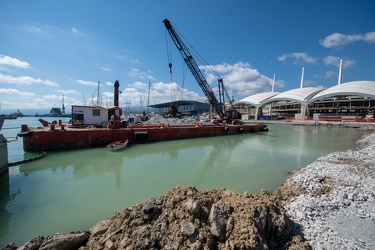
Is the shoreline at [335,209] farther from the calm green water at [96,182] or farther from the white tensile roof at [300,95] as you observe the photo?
the white tensile roof at [300,95]

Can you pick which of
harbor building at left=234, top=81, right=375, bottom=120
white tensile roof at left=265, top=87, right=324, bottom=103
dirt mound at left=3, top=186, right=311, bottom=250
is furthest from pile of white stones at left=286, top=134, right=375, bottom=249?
white tensile roof at left=265, top=87, right=324, bottom=103

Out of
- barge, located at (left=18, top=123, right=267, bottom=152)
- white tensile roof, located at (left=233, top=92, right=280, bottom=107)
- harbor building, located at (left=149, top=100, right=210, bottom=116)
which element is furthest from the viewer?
harbor building, located at (left=149, top=100, right=210, bottom=116)

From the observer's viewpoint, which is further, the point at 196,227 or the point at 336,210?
the point at 336,210

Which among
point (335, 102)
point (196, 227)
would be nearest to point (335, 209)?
point (196, 227)

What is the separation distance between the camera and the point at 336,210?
4.17 m

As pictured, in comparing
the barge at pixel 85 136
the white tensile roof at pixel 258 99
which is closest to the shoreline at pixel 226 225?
the barge at pixel 85 136

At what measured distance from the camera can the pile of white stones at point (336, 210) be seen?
3248 millimetres

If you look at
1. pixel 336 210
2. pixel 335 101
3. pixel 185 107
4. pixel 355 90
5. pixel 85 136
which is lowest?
pixel 336 210

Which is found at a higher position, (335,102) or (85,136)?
(335,102)

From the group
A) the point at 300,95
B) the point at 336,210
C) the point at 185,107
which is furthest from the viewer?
the point at 185,107

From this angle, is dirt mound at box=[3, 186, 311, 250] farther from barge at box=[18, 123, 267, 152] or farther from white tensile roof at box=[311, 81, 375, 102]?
white tensile roof at box=[311, 81, 375, 102]

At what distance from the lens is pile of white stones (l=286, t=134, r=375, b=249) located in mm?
3248

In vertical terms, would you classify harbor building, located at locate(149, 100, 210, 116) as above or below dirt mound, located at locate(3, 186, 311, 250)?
above

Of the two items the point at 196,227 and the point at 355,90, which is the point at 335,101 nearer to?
the point at 355,90
